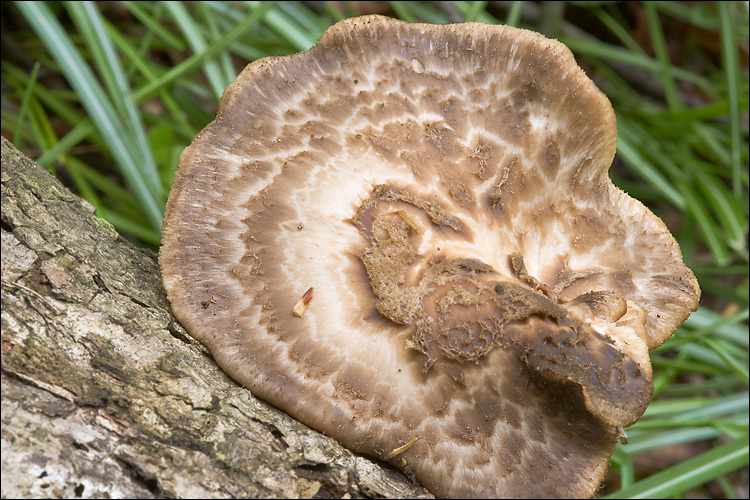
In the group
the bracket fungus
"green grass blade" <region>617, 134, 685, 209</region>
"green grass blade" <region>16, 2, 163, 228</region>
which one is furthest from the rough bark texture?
"green grass blade" <region>617, 134, 685, 209</region>

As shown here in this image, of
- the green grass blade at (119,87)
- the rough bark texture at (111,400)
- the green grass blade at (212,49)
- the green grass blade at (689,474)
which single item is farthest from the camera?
the green grass blade at (119,87)

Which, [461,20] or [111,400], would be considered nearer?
[111,400]

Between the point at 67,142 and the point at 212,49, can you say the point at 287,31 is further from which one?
the point at 67,142

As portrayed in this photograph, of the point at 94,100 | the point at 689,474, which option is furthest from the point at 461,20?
the point at 689,474

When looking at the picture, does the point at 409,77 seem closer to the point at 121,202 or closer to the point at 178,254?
the point at 178,254

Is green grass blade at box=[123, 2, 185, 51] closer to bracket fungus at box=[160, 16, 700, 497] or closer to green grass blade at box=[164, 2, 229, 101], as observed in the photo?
green grass blade at box=[164, 2, 229, 101]

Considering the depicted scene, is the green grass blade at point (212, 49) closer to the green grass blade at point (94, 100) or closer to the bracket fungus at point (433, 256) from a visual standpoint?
the green grass blade at point (94, 100)

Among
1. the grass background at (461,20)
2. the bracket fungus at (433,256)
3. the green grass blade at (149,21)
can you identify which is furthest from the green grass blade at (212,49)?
the bracket fungus at (433,256)
